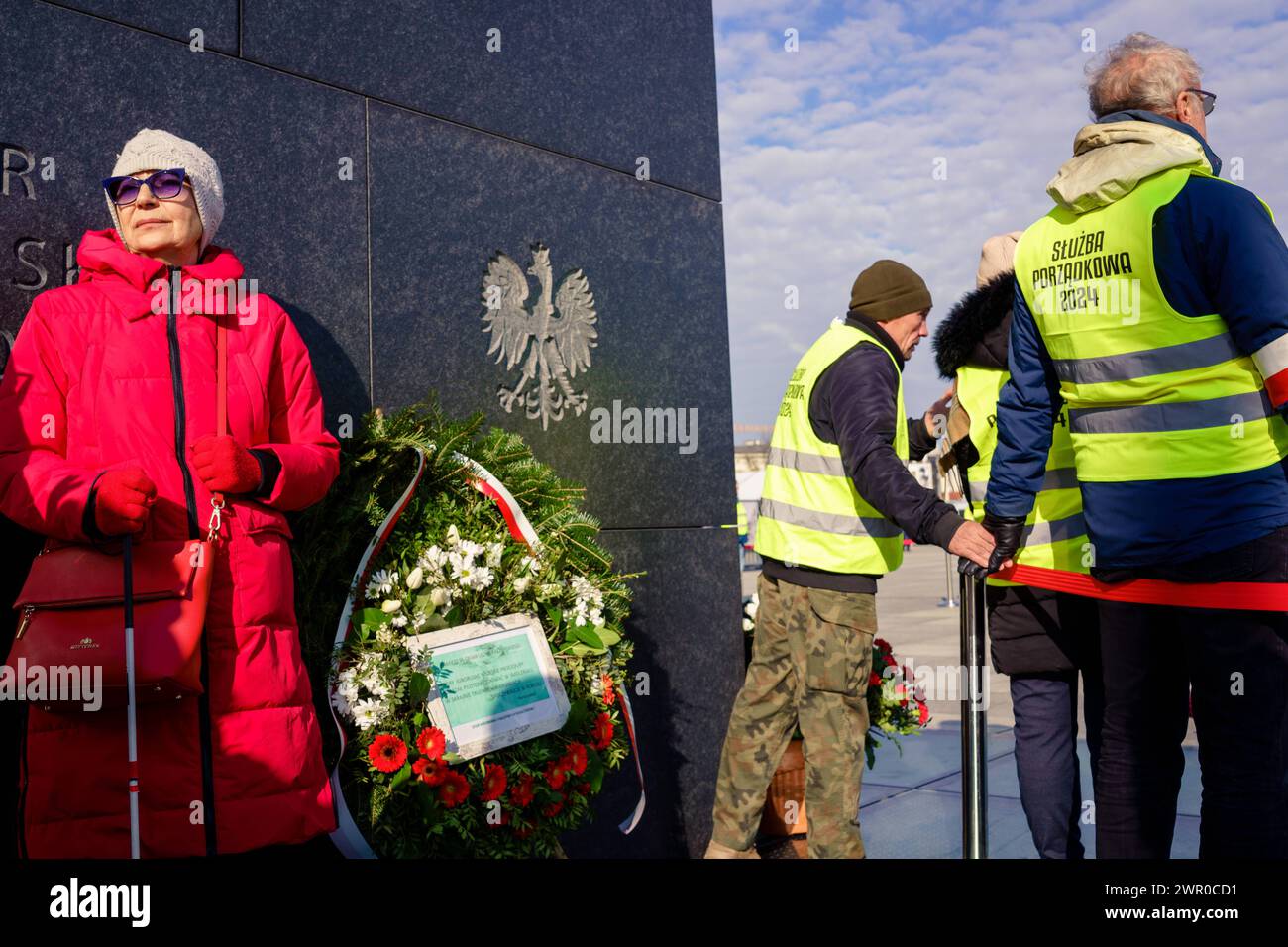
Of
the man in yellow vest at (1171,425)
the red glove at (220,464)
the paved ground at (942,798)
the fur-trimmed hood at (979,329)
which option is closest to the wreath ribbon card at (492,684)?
the red glove at (220,464)

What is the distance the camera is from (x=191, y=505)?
9.02 ft

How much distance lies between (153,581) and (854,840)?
94.0 inches

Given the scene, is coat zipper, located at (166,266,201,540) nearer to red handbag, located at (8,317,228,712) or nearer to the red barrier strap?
red handbag, located at (8,317,228,712)

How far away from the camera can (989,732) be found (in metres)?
7.07

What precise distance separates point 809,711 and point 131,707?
225 centimetres

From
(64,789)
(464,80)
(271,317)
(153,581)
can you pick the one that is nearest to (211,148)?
(271,317)

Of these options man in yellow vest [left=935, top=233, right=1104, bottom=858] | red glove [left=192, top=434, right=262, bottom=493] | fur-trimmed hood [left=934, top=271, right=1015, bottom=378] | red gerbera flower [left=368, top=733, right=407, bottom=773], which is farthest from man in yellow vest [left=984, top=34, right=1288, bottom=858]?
red glove [left=192, top=434, right=262, bottom=493]

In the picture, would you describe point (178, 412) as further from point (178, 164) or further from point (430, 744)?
point (430, 744)

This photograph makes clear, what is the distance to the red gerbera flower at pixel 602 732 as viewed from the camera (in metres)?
3.58

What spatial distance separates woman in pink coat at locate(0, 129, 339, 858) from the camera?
2.60 m

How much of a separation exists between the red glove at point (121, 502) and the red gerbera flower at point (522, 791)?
129cm

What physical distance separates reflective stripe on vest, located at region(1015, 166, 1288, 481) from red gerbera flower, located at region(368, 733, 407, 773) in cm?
189
